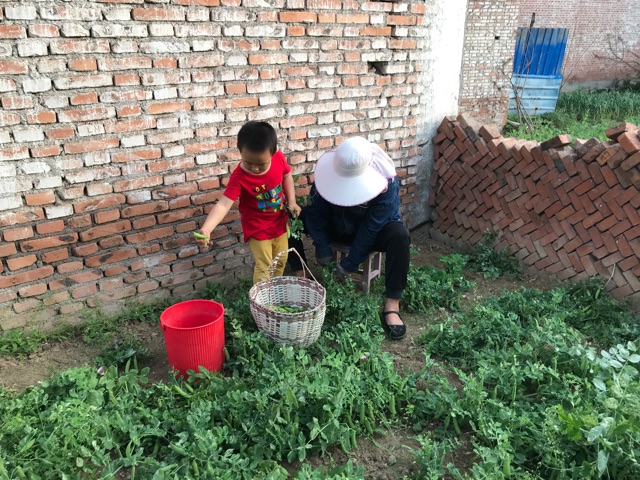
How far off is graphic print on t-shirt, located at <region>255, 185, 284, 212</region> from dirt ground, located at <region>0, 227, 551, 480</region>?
1.16 meters

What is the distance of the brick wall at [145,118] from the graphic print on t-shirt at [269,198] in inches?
18.0

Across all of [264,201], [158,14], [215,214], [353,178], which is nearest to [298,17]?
[158,14]

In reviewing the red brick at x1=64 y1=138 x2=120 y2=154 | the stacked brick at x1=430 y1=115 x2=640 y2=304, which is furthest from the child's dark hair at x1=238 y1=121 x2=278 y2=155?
the stacked brick at x1=430 y1=115 x2=640 y2=304

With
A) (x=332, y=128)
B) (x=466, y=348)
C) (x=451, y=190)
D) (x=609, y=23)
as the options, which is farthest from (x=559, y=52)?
(x=466, y=348)

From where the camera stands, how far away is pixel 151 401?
8.91 ft

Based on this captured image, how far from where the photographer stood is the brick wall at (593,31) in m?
17.2

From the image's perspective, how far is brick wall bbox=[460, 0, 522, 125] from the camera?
35.6 ft

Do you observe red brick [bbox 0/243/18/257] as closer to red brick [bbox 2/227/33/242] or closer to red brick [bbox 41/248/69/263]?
red brick [bbox 2/227/33/242]

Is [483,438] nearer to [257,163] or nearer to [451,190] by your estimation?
[257,163]

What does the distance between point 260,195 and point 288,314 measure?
917 millimetres

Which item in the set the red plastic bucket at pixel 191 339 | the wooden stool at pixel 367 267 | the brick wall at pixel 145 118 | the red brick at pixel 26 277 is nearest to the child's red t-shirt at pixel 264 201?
the brick wall at pixel 145 118

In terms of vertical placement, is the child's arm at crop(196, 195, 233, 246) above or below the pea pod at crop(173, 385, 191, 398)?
above

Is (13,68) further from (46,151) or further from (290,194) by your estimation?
(290,194)

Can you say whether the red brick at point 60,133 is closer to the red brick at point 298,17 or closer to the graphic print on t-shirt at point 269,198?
the graphic print on t-shirt at point 269,198
